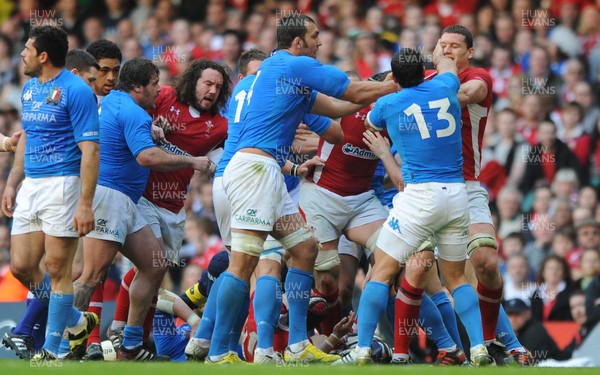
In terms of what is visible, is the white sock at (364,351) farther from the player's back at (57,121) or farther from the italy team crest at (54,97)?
the italy team crest at (54,97)

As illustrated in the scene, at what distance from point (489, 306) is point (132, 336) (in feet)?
10.5

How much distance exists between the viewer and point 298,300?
34.4 ft

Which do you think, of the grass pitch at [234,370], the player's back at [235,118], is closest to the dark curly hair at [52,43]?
the player's back at [235,118]

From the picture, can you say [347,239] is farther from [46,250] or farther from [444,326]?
[46,250]

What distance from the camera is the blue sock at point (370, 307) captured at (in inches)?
389

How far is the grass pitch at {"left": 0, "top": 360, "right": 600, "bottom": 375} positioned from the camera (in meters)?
8.51

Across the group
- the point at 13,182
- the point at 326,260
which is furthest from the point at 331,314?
the point at 13,182

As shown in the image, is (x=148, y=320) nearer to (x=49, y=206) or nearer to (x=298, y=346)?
(x=298, y=346)

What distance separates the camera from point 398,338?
10531 millimetres

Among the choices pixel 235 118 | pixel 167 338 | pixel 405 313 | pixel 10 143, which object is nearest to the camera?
pixel 405 313

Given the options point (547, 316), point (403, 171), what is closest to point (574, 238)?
point (547, 316)

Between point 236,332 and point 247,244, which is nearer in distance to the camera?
point 247,244

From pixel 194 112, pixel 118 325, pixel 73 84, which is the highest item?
pixel 73 84

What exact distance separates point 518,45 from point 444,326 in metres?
7.24
